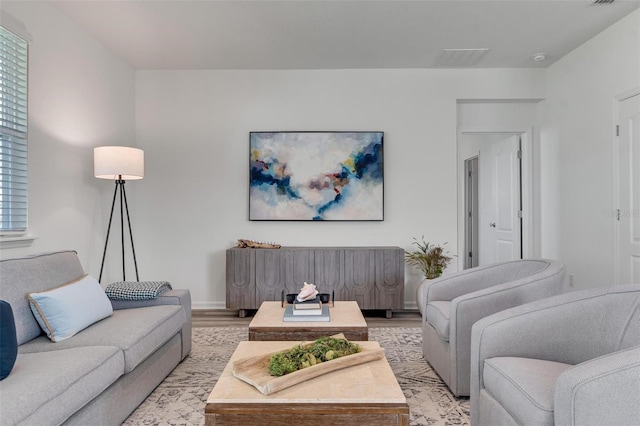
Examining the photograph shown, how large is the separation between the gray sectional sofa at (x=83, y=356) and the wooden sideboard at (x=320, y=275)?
1.24 m

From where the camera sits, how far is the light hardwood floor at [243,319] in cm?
382

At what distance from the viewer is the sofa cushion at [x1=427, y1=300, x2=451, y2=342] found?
2.29 meters

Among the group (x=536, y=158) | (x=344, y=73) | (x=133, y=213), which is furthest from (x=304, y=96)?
(x=536, y=158)

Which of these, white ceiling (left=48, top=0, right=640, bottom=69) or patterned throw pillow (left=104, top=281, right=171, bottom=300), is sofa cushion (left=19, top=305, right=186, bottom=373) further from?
white ceiling (left=48, top=0, right=640, bottom=69)

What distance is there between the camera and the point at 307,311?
2.43 m

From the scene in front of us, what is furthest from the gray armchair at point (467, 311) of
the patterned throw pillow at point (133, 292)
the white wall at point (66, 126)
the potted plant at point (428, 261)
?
the white wall at point (66, 126)

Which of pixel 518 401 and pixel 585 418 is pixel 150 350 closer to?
pixel 518 401

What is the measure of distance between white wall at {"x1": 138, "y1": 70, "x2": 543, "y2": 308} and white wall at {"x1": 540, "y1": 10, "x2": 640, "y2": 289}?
0.50m

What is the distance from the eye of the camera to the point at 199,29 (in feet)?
11.4

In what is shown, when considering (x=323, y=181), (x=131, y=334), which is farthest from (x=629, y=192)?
(x=131, y=334)

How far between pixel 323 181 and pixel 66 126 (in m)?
2.44

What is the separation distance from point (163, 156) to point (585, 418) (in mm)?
A: 4359

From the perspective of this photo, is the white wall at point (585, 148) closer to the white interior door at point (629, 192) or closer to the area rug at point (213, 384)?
the white interior door at point (629, 192)

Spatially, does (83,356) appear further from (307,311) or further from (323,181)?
(323,181)
